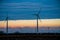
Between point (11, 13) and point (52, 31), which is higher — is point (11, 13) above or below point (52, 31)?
above

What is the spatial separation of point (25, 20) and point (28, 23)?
0.11 m

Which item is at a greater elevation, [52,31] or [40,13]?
[40,13]

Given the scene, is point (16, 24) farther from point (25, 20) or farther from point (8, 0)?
point (8, 0)

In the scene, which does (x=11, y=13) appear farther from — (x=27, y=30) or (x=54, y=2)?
(x=54, y=2)

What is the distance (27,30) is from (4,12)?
28.7 inches

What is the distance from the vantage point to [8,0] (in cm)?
576

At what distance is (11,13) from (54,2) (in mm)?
1106

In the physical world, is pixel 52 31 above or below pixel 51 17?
below

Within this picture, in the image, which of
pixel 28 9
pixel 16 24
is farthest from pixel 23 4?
pixel 16 24

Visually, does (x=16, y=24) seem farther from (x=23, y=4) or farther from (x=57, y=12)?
(x=57, y=12)

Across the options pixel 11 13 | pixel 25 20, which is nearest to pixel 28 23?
pixel 25 20

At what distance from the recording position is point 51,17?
569cm
